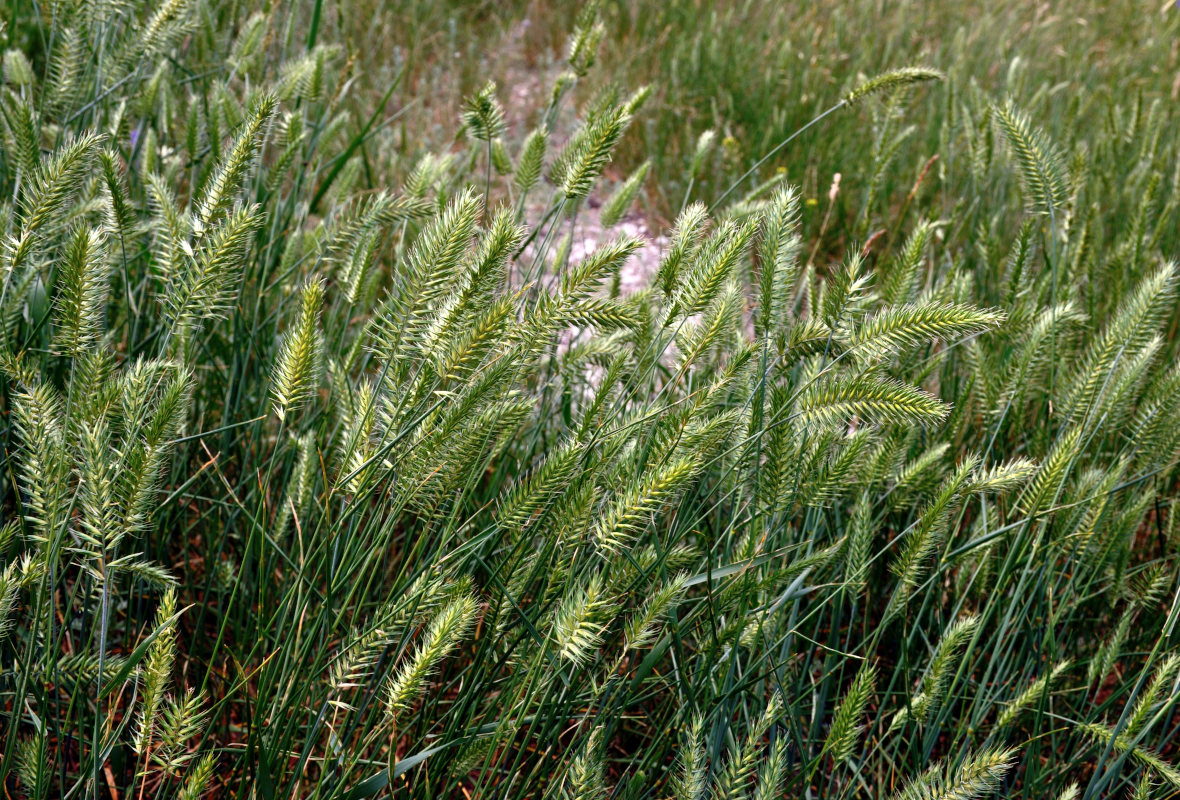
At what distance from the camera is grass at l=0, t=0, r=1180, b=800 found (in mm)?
1132

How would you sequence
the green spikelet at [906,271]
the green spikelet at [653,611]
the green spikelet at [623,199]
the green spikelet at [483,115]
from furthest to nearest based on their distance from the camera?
1. the green spikelet at [623,199]
2. the green spikelet at [483,115]
3. the green spikelet at [906,271]
4. the green spikelet at [653,611]

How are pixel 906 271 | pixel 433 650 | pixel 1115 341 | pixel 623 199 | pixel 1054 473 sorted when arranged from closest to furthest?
pixel 433 650 → pixel 1054 473 → pixel 906 271 → pixel 1115 341 → pixel 623 199

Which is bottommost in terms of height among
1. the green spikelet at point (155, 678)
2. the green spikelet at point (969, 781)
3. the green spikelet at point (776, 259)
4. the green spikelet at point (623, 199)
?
the green spikelet at point (969, 781)

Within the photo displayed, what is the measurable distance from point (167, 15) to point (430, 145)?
7.53ft

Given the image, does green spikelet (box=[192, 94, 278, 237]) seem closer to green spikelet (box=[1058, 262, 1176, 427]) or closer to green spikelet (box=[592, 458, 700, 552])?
green spikelet (box=[592, 458, 700, 552])

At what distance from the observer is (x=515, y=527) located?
3.95 feet

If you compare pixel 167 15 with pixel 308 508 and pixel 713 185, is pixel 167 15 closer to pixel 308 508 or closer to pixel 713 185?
pixel 308 508

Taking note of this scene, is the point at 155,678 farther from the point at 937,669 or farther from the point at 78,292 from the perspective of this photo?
the point at 937,669

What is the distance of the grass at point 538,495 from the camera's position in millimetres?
1132

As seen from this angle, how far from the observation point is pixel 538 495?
1.18 meters

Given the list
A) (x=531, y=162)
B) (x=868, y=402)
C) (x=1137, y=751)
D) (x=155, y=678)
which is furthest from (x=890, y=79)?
(x=155, y=678)

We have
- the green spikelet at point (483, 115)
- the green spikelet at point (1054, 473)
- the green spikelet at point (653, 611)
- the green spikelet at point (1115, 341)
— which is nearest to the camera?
the green spikelet at point (653, 611)

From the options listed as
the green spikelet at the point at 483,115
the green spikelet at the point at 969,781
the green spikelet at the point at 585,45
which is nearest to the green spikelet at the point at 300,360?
the green spikelet at the point at 483,115

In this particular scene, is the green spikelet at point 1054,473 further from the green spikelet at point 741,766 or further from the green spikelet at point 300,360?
the green spikelet at point 300,360
